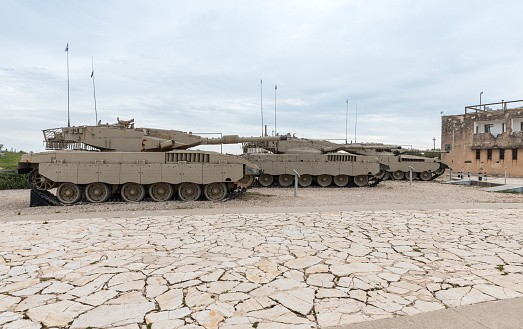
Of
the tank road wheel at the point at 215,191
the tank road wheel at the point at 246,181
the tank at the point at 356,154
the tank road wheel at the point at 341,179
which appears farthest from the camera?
the tank road wheel at the point at 341,179

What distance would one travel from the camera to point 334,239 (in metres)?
6.70

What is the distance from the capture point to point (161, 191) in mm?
12883

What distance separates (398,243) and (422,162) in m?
20.9

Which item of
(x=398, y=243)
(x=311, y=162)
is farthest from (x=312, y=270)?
(x=311, y=162)

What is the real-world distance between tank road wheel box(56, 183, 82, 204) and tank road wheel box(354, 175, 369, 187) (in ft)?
46.7

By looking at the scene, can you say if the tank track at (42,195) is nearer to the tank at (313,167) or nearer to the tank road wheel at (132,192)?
the tank road wheel at (132,192)

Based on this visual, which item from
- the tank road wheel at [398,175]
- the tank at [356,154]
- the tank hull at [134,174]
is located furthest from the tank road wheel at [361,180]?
the tank hull at [134,174]

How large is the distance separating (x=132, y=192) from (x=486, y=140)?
104 ft

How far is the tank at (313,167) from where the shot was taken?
1923cm

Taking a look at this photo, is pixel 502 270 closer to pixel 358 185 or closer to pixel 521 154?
pixel 358 185

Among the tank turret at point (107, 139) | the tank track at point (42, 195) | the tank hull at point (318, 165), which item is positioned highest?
the tank turret at point (107, 139)

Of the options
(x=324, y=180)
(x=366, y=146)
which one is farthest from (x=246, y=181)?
(x=366, y=146)

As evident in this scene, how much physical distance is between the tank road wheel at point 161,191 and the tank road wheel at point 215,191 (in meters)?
1.34

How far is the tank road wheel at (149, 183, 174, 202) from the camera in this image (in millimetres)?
12828
